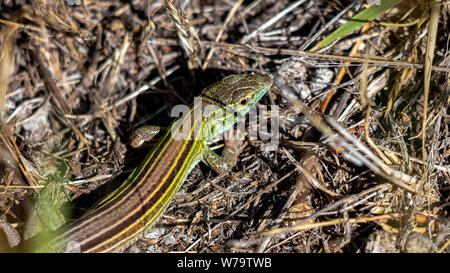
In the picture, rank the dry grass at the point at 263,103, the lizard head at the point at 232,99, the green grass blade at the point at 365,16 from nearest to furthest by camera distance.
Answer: the dry grass at the point at 263,103
the green grass blade at the point at 365,16
the lizard head at the point at 232,99

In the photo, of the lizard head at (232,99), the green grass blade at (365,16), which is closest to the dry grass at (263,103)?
the green grass blade at (365,16)

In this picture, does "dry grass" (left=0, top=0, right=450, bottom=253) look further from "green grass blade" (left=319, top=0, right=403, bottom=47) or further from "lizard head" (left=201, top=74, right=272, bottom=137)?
"lizard head" (left=201, top=74, right=272, bottom=137)

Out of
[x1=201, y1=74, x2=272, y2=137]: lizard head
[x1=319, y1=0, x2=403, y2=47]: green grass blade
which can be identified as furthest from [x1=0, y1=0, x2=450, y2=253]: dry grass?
[x1=201, y1=74, x2=272, y2=137]: lizard head

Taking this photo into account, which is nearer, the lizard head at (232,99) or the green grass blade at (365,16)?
the green grass blade at (365,16)

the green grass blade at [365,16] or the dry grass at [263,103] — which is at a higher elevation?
the green grass blade at [365,16]

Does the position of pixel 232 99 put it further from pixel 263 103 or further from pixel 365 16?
pixel 365 16

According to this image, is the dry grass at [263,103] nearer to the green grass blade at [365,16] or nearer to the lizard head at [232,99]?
the green grass blade at [365,16]

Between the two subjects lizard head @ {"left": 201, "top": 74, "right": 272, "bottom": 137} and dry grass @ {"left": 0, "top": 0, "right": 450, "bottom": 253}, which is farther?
lizard head @ {"left": 201, "top": 74, "right": 272, "bottom": 137}
